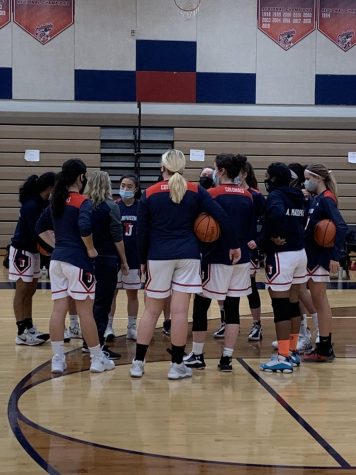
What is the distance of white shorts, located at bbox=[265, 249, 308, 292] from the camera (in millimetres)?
5543

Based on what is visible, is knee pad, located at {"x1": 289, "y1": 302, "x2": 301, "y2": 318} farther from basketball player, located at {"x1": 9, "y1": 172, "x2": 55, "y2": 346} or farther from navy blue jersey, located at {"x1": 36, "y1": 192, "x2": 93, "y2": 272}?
basketball player, located at {"x1": 9, "y1": 172, "x2": 55, "y2": 346}

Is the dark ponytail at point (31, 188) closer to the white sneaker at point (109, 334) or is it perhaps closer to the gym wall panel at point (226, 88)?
the white sneaker at point (109, 334)

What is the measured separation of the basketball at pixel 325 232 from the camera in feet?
18.8

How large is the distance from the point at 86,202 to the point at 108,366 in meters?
1.26

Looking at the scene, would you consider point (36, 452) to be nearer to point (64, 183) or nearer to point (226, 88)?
point (64, 183)

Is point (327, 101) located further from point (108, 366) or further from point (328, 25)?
point (108, 366)

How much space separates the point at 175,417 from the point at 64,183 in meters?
1.88

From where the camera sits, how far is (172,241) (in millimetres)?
5203

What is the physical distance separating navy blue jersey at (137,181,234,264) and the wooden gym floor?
94 centimetres

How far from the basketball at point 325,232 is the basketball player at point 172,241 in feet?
2.87

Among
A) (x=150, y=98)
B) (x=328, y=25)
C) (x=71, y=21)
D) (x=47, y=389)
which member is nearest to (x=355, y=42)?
(x=328, y=25)

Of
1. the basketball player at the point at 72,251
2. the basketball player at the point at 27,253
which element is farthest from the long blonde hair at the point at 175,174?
the basketball player at the point at 27,253

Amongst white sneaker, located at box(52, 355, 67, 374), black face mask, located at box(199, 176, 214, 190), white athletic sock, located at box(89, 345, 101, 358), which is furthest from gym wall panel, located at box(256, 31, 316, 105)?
white sneaker, located at box(52, 355, 67, 374)

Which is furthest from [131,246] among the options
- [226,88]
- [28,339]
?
[226,88]
